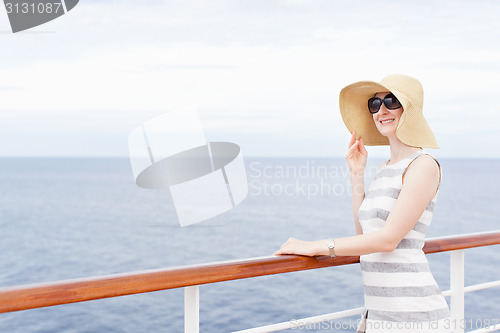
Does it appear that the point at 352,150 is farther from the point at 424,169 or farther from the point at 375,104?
the point at 424,169

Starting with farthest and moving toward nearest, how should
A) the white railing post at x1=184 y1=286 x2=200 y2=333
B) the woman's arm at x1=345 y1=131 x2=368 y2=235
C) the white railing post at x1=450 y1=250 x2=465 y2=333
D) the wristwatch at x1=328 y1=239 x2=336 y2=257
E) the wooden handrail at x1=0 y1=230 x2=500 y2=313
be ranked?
the white railing post at x1=450 y1=250 x2=465 y2=333 < the woman's arm at x1=345 y1=131 x2=368 y2=235 < the wristwatch at x1=328 y1=239 x2=336 y2=257 < the white railing post at x1=184 y1=286 x2=200 y2=333 < the wooden handrail at x1=0 y1=230 x2=500 y2=313

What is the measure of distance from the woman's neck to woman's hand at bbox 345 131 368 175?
6.3 inches

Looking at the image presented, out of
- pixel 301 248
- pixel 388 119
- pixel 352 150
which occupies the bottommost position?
pixel 301 248

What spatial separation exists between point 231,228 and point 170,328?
64.1 ft

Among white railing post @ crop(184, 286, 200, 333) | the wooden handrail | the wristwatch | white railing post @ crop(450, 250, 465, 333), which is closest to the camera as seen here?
the wooden handrail

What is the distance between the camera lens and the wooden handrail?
3.42 ft

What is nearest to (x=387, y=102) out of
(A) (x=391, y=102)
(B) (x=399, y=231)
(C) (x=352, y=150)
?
(A) (x=391, y=102)

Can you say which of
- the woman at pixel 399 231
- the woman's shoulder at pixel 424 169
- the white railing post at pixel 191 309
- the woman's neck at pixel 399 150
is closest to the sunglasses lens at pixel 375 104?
the woman at pixel 399 231

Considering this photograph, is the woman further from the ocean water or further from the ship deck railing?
the ocean water

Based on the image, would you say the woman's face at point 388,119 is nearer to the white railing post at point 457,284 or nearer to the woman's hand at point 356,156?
the woman's hand at point 356,156

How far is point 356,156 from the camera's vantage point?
1.71 meters

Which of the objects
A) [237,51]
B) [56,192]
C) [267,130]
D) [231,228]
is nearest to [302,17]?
[237,51]

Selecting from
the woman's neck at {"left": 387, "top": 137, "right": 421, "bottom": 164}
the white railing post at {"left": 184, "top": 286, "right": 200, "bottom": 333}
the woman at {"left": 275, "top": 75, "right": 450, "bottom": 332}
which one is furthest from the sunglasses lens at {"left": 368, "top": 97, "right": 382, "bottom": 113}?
the white railing post at {"left": 184, "top": 286, "right": 200, "bottom": 333}

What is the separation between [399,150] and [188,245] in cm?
3287
